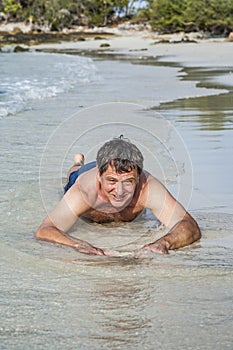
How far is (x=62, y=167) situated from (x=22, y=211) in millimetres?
1508

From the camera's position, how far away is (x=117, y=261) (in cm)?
376

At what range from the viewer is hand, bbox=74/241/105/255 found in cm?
385

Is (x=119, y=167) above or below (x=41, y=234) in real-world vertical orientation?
above

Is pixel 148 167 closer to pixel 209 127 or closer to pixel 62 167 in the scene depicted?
pixel 62 167

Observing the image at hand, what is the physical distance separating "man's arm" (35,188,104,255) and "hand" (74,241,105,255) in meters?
0.09

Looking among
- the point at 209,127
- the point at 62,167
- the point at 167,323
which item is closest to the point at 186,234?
the point at 167,323

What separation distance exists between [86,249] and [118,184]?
17.1 inches

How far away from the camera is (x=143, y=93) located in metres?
13.7

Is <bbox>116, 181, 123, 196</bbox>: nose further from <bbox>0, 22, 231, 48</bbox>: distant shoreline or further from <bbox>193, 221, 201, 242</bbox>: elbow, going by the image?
<bbox>0, 22, 231, 48</bbox>: distant shoreline

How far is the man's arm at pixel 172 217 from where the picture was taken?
13.1 feet

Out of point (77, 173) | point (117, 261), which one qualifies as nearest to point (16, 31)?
point (77, 173)

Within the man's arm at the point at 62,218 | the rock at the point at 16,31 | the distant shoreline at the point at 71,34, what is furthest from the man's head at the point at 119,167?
the rock at the point at 16,31

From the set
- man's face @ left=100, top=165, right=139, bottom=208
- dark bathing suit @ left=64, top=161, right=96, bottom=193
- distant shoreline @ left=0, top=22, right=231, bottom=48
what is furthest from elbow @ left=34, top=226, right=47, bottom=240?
distant shoreline @ left=0, top=22, right=231, bottom=48

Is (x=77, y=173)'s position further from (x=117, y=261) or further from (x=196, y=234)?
(x=117, y=261)
